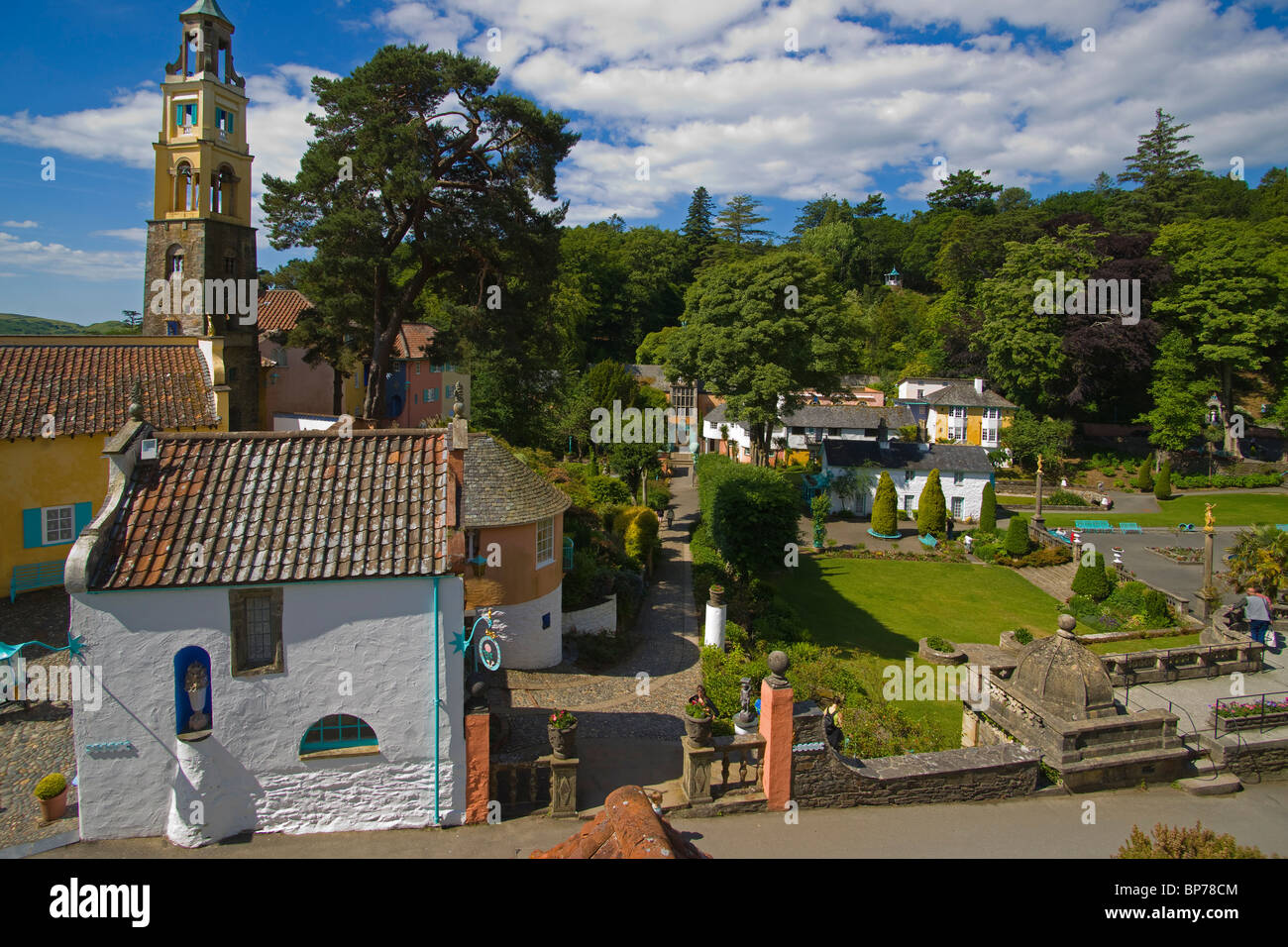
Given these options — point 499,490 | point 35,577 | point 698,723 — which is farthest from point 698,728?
point 35,577

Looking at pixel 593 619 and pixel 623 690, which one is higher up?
pixel 593 619

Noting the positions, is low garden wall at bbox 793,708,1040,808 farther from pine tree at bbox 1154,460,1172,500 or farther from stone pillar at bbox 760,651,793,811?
pine tree at bbox 1154,460,1172,500

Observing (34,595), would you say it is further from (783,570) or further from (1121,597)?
(1121,597)

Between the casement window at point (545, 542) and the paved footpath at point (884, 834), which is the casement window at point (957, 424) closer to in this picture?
the casement window at point (545, 542)

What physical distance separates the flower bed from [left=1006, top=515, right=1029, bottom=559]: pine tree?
6.03 m

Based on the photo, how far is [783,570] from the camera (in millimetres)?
36406

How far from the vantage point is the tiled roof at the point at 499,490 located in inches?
789

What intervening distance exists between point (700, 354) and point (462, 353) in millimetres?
19900

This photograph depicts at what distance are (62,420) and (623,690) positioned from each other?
16532 millimetres

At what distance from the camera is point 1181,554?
3703 cm

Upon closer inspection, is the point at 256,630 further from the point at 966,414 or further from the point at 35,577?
the point at 966,414

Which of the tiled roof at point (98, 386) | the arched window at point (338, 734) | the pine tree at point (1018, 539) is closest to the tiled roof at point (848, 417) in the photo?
the pine tree at point (1018, 539)

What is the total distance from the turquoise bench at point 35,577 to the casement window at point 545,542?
1277cm
